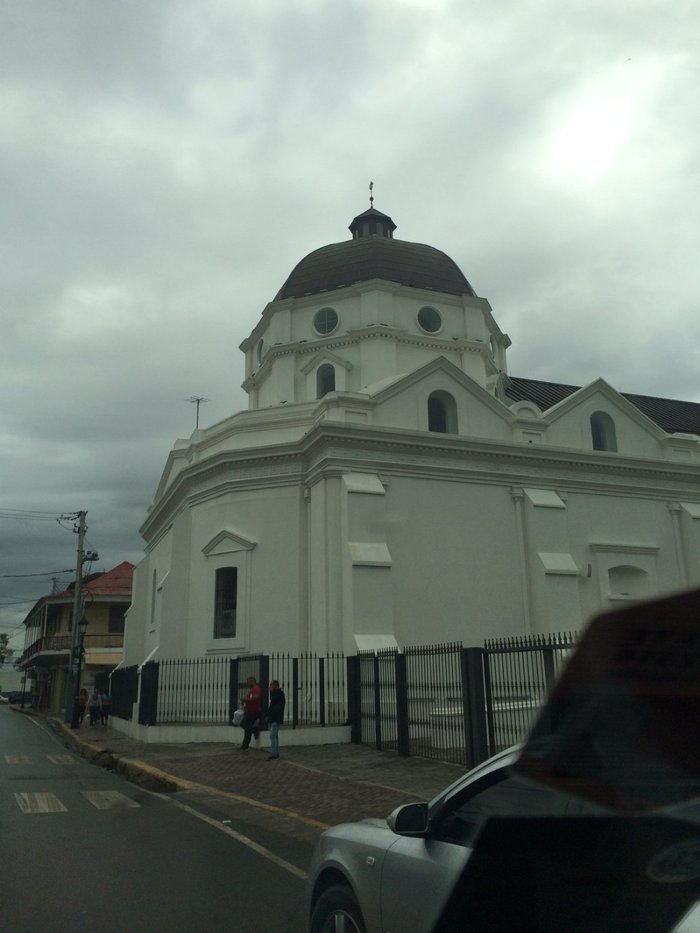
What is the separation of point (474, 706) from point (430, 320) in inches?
721

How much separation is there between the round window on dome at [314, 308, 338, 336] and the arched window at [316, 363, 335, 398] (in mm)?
1448

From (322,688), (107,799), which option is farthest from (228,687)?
(107,799)

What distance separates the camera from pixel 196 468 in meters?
24.9

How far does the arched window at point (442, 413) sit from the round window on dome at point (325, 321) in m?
5.70

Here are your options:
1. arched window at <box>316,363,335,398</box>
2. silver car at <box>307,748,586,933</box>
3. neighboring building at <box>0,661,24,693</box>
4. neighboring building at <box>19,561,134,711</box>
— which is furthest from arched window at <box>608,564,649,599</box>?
neighboring building at <box>0,661,24,693</box>

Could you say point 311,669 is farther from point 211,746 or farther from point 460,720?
point 460,720

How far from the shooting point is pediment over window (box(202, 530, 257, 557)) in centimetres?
2331

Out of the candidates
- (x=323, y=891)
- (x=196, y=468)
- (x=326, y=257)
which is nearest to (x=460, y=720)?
(x=323, y=891)

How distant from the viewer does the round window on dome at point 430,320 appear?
1138 inches

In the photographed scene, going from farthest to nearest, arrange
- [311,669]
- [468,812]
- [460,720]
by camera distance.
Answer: [311,669]
[460,720]
[468,812]

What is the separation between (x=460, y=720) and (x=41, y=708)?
2107 inches

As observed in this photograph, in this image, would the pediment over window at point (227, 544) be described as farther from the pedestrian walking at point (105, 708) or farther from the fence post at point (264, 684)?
the pedestrian walking at point (105, 708)

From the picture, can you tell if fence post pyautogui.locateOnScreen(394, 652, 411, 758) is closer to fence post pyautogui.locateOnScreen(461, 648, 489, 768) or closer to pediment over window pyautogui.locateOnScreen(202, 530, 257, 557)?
fence post pyautogui.locateOnScreen(461, 648, 489, 768)

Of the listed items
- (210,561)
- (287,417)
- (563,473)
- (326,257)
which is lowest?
(210,561)
